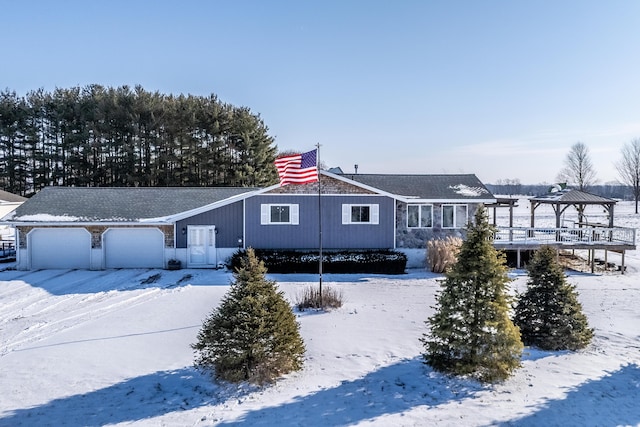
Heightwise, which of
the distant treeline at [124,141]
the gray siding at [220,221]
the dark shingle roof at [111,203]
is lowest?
the gray siding at [220,221]

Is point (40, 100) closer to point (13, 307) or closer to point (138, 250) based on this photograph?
point (138, 250)

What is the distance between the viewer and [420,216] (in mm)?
19516

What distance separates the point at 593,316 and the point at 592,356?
366cm

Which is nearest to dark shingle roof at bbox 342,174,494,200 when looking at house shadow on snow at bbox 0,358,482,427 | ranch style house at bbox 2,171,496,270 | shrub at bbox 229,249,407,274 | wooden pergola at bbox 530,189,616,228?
ranch style house at bbox 2,171,496,270

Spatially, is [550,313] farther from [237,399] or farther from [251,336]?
[237,399]

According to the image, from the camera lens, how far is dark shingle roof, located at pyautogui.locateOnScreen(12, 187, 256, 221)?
18.8 m

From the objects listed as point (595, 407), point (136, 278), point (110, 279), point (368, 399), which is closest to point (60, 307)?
point (110, 279)

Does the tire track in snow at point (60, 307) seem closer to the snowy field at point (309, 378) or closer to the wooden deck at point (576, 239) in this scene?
the snowy field at point (309, 378)

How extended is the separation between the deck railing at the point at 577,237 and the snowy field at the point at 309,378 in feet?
22.7

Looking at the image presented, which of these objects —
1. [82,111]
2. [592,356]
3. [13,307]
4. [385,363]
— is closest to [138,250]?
[13,307]

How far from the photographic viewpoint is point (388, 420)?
595 cm

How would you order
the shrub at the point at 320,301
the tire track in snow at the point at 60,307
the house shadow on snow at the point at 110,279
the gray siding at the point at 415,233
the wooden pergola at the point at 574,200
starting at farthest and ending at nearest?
the wooden pergola at the point at 574,200 < the gray siding at the point at 415,233 < the house shadow on snow at the point at 110,279 < the shrub at the point at 320,301 < the tire track in snow at the point at 60,307

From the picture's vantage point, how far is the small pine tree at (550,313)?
8.55 metres

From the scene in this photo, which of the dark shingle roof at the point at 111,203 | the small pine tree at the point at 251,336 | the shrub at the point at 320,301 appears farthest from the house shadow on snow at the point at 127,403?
the dark shingle roof at the point at 111,203
